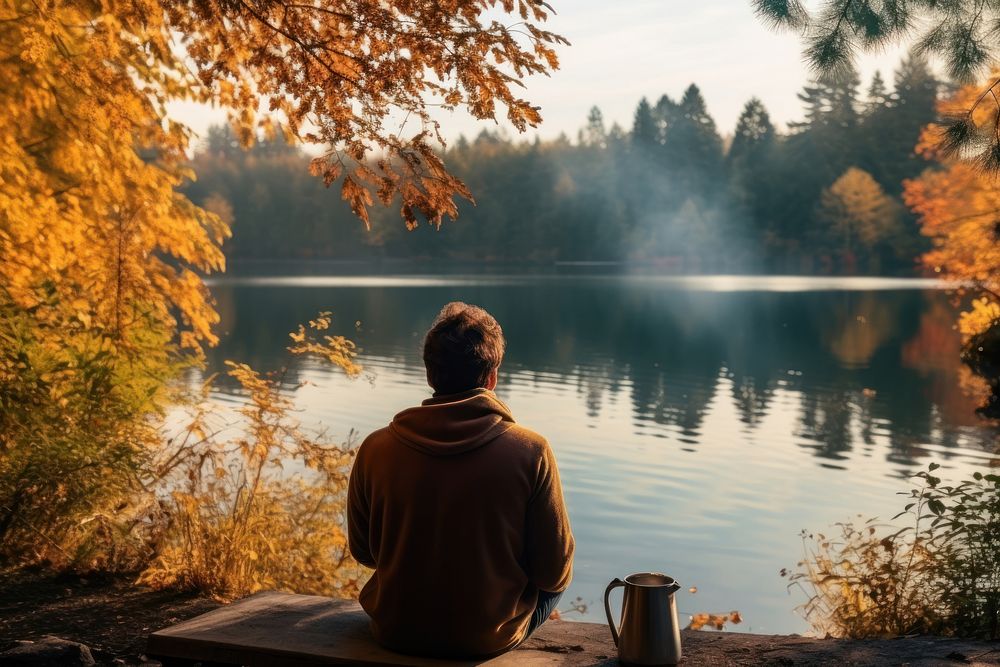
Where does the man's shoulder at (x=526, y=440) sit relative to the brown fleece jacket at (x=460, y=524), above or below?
above

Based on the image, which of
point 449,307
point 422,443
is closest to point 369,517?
point 422,443

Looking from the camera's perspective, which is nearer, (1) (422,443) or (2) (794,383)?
(1) (422,443)

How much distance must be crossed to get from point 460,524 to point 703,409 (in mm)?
14510

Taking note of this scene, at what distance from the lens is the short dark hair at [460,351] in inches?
99.0

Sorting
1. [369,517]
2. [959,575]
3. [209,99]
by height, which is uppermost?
[209,99]

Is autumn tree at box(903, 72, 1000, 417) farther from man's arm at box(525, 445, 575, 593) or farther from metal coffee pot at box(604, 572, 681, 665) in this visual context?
man's arm at box(525, 445, 575, 593)

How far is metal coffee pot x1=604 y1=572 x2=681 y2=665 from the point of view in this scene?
9.02 ft

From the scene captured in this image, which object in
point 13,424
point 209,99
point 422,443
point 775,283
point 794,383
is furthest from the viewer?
point 775,283

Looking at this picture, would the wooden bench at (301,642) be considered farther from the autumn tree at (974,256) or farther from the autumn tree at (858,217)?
the autumn tree at (858,217)

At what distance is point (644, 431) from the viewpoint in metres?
14.5

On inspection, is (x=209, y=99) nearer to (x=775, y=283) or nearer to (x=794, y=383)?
(x=794, y=383)

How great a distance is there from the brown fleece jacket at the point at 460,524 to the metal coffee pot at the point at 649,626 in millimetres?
219

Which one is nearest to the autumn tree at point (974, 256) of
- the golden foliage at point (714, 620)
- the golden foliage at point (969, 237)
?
the golden foliage at point (969, 237)

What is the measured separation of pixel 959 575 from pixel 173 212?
4827mm
